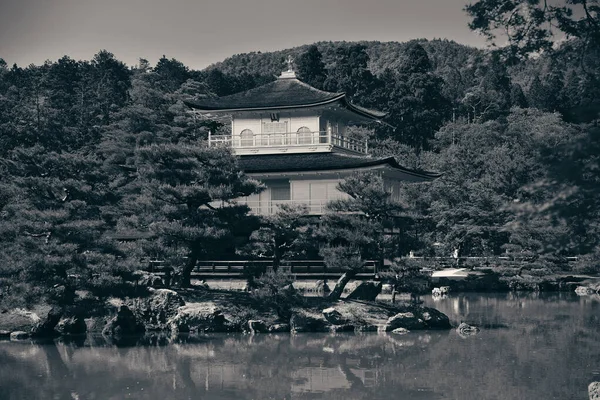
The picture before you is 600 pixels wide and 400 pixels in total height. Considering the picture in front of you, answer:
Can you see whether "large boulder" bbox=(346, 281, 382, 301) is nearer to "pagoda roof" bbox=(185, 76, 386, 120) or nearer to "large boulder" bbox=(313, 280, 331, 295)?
"large boulder" bbox=(313, 280, 331, 295)

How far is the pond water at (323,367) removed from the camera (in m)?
18.7

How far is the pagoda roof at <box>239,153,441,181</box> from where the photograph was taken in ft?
111

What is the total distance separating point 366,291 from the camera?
31391 millimetres

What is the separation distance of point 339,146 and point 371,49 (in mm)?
128406

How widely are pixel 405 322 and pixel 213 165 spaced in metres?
8.12

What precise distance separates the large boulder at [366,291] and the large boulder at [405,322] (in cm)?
305

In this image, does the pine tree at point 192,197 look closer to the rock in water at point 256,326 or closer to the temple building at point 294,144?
the rock in water at point 256,326

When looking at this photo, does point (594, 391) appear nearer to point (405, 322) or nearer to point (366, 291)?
point (405, 322)

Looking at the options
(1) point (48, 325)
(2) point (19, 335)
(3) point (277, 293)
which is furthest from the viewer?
(3) point (277, 293)

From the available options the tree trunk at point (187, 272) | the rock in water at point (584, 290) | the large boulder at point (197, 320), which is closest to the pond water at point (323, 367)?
the large boulder at point (197, 320)

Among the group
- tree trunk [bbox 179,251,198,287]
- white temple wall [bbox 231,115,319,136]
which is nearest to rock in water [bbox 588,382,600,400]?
tree trunk [bbox 179,251,198,287]

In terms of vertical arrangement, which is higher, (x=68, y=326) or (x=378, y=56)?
(x=378, y=56)

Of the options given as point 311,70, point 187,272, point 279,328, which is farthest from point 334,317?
point 311,70

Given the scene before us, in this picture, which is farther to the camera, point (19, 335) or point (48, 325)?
point (48, 325)
